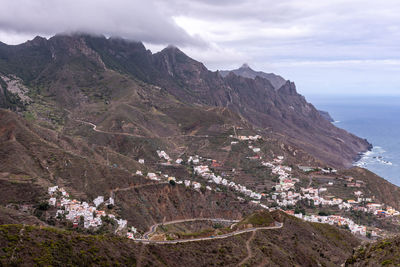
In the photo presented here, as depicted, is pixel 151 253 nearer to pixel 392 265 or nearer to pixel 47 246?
pixel 47 246

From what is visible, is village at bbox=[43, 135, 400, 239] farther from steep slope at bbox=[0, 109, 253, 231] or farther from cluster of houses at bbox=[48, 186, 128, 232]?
steep slope at bbox=[0, 109, 253, 231]

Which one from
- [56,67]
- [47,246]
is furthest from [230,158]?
[56,67]

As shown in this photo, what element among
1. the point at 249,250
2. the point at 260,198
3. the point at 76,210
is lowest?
the point at 260,198

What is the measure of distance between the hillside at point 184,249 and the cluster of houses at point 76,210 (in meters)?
19.4

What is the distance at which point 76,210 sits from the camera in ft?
205

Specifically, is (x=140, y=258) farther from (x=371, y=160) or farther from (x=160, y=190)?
(x=371, y=160)

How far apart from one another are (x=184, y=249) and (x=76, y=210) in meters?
24.9

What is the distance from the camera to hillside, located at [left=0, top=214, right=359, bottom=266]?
34281mm

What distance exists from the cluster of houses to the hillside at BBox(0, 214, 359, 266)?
19433 millimetres

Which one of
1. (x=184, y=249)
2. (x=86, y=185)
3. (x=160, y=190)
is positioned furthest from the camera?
(x=160, y=190)

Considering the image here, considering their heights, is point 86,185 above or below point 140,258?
above

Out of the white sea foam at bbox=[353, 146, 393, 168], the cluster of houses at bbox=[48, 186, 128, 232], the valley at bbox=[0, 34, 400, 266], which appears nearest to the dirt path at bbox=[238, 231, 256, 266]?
the valley at bbox=[0, 34, 400, 266]

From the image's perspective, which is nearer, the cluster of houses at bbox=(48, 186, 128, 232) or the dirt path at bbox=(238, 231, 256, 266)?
the dirt path at bbox=(238, 231, 256, 266)

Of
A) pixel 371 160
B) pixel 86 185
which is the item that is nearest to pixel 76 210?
pixel 86 185
